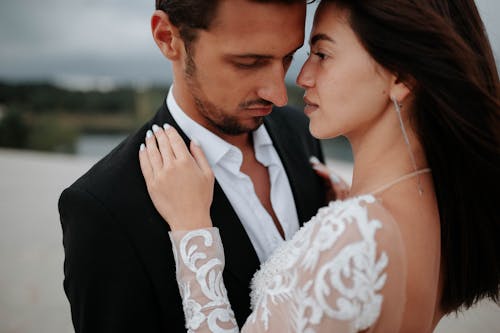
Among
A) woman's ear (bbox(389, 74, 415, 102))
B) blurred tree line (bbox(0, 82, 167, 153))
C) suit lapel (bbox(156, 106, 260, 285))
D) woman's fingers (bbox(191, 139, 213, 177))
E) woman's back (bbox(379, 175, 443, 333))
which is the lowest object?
woman's back (bbox(379, 175, 443, 333))

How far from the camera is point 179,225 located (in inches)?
65.1

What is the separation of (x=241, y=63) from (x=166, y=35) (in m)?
0.36

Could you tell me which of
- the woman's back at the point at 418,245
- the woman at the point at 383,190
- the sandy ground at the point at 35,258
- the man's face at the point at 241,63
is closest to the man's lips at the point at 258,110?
the man's face at the point at 241,63

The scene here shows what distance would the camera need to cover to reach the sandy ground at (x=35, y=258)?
4.92m

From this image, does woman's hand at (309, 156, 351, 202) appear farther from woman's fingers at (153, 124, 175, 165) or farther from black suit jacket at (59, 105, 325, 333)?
woman's fingers at (153, 124, 175, 165)

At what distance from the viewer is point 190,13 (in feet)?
6.02

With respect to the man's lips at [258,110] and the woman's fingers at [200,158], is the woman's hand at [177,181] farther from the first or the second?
the man's lips at [258,110]

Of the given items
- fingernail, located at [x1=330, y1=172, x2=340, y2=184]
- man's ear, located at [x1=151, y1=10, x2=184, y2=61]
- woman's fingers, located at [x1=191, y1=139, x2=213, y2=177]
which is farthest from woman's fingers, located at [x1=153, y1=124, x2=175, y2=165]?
fingernail, located at [x1=330, y1=172, x2=340, y2=184]

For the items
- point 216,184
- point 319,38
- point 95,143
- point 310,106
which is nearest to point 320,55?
point 319,38

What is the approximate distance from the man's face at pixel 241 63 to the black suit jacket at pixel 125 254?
0.35 m

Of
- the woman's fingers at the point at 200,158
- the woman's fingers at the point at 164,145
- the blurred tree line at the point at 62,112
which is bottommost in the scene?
the woman's fingers at the point at 200,158

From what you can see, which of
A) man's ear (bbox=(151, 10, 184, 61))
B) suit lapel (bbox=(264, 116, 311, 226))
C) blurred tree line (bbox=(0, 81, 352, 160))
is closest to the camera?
man's ear (bbox=(151, 10, 184, 61))

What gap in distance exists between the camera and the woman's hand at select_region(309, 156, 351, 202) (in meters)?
2.39

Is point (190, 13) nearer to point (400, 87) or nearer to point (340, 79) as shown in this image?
point (340, 79)
